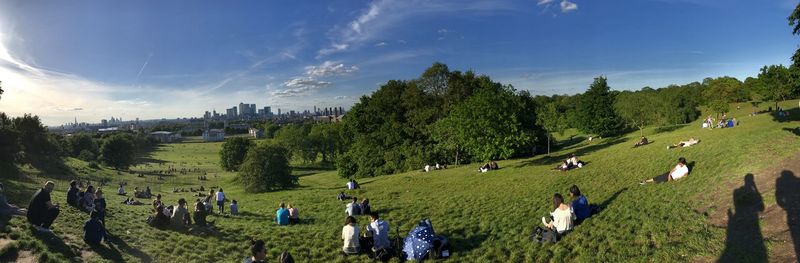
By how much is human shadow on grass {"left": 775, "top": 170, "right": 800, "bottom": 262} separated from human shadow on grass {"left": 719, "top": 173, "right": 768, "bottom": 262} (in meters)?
0.46

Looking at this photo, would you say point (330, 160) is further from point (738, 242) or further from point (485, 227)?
point (738, 242)

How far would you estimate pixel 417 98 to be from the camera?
51.2m

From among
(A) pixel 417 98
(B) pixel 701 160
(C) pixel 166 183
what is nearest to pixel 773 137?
(B) pixel 701 160

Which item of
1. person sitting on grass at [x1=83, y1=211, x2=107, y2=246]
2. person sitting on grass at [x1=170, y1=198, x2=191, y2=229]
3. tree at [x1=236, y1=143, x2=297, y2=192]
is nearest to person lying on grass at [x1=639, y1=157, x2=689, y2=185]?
person sitting on grass at [x1=170, y1=198, x2=191, y2=229]

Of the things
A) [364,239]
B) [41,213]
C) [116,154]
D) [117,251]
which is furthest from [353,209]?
[116,154]

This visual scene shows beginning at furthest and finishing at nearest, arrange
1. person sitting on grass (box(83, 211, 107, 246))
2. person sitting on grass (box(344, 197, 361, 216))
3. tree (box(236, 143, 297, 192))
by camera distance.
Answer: tree (box(236, 143, 297, 192)) < person sitting on grass (box(344, 197, 361, 216)) < person sitting on grass (box(83, 211, 107, 246))

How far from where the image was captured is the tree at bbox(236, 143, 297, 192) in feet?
134

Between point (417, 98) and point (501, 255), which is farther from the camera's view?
point (417, 98)

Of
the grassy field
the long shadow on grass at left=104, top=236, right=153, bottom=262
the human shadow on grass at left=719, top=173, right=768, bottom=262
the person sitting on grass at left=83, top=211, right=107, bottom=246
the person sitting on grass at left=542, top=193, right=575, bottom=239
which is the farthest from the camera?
the person sitting on grass at left=83, top=211, right=107, bottom=246

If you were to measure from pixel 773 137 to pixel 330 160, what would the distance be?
8437 cm

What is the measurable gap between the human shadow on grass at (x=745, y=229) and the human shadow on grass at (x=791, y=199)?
463 mm

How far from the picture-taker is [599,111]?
56031mm

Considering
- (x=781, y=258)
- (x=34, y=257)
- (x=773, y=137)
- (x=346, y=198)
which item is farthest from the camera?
(x=346, y=198)

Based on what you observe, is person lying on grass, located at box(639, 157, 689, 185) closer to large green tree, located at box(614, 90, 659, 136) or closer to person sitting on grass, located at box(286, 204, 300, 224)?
person sitting on grass, located at box(286, 204, 300, 224)
